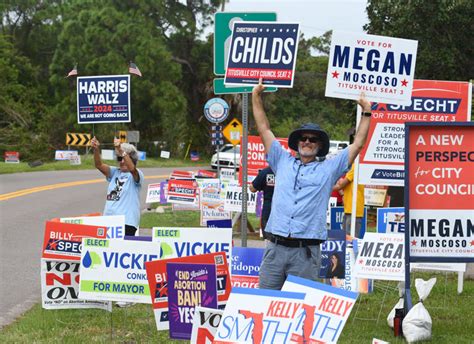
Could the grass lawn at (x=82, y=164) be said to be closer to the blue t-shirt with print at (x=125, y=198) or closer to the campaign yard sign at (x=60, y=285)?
the blue t-shirt with print at (x=125, y=198)

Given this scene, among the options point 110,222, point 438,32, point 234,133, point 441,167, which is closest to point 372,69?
point 441,167

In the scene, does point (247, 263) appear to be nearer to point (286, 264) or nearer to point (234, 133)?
point (286, 264)

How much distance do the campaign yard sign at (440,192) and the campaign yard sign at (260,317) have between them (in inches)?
103

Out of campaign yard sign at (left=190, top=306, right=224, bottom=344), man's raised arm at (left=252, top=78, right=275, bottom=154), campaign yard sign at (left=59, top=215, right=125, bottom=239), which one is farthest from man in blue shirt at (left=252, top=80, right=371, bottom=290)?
campaign yard sign at (left=59, top=215, right=125, bottom=239)

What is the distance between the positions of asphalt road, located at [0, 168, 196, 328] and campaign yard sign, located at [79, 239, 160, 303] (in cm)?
168

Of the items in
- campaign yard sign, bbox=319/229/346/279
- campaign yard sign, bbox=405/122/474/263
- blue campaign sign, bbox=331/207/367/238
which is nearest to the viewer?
campaign yard sign, bbox=405/122/474/263

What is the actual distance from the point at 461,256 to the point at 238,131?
2008 centimetres

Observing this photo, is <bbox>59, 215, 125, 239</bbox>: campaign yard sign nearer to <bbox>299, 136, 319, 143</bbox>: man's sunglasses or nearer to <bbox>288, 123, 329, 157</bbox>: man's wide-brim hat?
<bbox>288, 123, 329, 157</bbox>: man's wide-brim hat

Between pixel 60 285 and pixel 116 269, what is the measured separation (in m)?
1.05

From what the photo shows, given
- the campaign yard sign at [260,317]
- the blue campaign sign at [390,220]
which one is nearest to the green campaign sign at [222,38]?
the blue campaign sign at [390,220]

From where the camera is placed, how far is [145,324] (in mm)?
8305

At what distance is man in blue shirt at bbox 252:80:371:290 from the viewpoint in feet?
20.6

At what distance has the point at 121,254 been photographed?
291 inches

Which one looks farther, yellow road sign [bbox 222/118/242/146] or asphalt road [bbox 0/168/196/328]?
yellow road sign [bbox 222/118/242/146]
